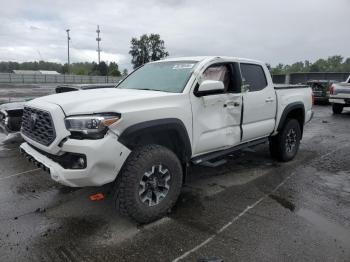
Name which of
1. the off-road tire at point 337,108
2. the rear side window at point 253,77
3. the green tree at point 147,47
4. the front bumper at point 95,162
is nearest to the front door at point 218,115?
the rear side window at point 253,77

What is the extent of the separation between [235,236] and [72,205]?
2.07 metres

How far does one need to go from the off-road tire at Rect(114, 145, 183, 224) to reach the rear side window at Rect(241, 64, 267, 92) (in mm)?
1911

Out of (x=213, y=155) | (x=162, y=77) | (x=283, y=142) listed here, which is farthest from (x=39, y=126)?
(x=283, y=142)

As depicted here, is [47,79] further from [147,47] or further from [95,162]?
[95,162]

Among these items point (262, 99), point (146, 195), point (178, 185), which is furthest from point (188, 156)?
point (262, 99)

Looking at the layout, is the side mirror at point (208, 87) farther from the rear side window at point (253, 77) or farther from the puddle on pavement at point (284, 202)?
the puddle on pavement at point (284, 202)

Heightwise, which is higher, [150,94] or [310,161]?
[150,94]

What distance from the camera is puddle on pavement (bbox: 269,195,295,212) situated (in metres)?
4.18

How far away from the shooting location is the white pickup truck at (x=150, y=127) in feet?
10.4

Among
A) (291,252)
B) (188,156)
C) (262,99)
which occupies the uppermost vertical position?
(262,99)

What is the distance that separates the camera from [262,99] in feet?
16.8

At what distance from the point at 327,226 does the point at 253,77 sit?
8.07ft

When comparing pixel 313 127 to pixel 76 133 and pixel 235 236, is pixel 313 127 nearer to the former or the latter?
pixel 235 236

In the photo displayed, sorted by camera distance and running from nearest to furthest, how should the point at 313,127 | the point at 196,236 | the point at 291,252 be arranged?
the point at 291,252 → the point at 196,236 → the point at 313,127
